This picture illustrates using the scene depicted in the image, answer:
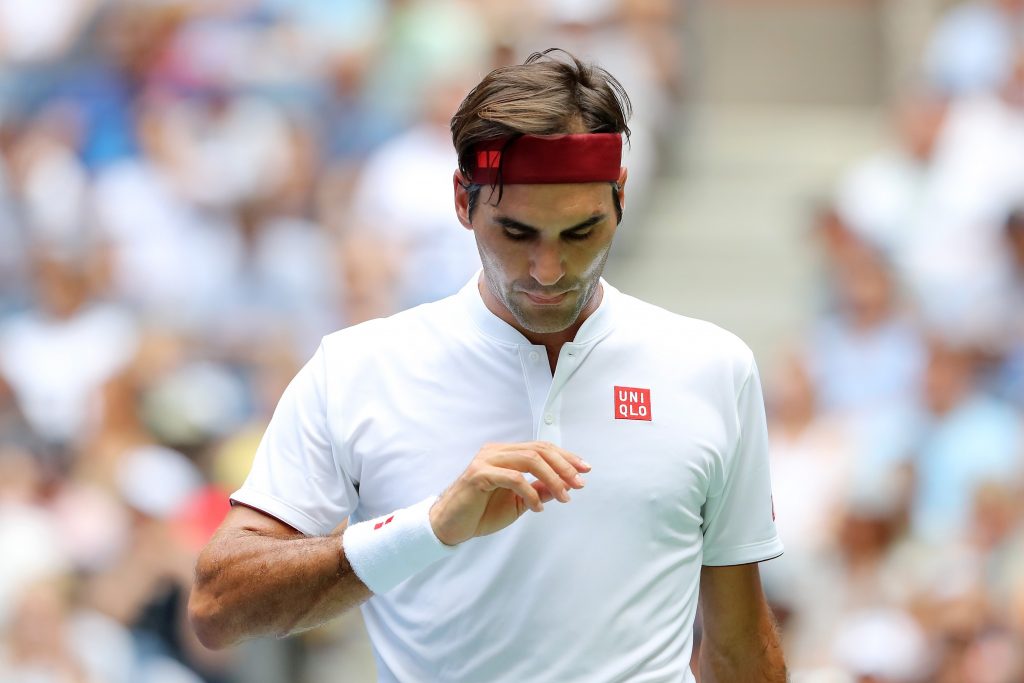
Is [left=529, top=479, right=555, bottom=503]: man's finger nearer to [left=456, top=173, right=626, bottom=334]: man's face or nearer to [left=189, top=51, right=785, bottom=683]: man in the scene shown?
[left=189, top=51, right=785, bottom=683]: man

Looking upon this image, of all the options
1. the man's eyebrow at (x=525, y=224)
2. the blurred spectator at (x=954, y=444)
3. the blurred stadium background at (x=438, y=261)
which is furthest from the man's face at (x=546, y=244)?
the blurred spectator at (x=954, y=444)

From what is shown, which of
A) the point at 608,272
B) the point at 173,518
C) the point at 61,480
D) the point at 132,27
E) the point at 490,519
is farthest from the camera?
the point at 132,27

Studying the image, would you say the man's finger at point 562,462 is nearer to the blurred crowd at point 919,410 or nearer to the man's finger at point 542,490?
the man's finger at point 542,490

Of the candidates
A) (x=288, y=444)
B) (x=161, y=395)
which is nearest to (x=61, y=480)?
(x=161, y=395)

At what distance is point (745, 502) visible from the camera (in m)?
2.81

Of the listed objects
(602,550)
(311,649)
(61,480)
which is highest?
(602,550)

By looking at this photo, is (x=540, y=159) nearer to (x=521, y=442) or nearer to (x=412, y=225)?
(x=521, y=442)

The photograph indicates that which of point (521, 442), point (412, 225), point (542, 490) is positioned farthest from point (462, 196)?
point (412, 225)

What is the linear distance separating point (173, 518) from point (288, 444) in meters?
3.63

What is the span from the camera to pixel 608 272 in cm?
863

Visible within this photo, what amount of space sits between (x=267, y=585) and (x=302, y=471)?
0.22 metres

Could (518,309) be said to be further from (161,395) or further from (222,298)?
(222,298)

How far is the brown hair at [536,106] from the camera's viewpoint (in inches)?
102

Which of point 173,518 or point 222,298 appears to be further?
point 222,298
